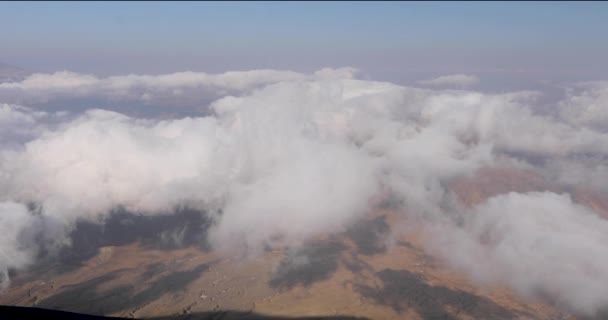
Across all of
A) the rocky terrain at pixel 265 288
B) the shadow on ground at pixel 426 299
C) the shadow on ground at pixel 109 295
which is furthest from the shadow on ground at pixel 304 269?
the shadow on ground at pixel 109 295

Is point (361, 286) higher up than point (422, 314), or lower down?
higher up

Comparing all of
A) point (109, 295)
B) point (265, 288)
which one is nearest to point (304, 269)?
point (265, 288)

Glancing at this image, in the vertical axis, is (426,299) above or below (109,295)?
above

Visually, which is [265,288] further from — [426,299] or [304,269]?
[426,299]

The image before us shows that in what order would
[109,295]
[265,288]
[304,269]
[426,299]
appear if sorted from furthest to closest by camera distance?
[304,269] → [265,288] → [426,299] → [109,295]

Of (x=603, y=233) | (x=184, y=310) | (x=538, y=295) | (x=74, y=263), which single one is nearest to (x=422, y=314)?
(x=538, y=295)

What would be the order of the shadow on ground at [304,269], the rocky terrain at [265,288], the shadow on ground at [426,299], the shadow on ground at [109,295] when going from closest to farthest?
the shadow on ground at [109,295] → the rocky terrain at [265,288] → the shadow on ground at [426,299] → the shadow on ground at [304,269]

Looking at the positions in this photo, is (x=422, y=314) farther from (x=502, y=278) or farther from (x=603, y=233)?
(x=603, y=233)

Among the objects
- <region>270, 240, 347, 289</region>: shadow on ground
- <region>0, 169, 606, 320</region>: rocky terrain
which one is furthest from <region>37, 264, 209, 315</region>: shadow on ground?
<region>270, 240, 347, 289</region>: shadow on ground

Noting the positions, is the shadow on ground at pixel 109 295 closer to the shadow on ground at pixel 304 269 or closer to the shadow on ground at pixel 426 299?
the shadow on ground at pixel 304 269

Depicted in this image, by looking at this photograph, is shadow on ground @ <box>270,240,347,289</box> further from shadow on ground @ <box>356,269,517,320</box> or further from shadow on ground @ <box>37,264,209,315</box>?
shadow on ground @ <box>37,264,209,315</box>

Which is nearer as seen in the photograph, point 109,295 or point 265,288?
point 109,295
